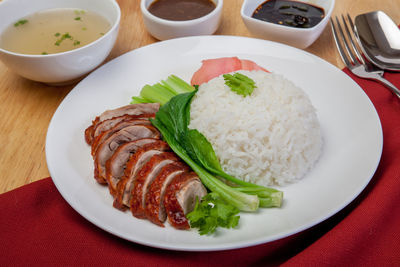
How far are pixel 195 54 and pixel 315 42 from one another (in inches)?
52.9

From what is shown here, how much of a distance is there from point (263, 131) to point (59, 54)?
1.63 metres

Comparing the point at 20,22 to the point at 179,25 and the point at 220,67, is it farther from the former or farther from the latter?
the point at 220,67

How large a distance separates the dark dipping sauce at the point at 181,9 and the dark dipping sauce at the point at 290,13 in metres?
0.52

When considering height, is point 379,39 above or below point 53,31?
above

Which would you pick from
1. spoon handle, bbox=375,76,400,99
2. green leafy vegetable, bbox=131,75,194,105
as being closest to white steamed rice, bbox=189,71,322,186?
green leafy vegetable, bbox=131,75,194,105

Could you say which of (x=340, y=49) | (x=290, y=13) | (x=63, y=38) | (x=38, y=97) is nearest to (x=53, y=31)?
(x=63, y=38)

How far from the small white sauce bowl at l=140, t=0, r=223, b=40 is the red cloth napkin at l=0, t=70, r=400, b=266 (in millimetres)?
1913

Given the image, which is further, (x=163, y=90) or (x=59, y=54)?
(x=163, y=90)

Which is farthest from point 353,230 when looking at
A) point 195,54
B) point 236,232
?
point 195,54

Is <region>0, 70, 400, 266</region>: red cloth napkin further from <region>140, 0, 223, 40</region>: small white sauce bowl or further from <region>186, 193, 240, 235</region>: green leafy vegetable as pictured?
<region>140, 0, 223, 40</region>: small white sauce bowl

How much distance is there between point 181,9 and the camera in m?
3.94

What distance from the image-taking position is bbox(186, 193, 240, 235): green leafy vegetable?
2131 mm

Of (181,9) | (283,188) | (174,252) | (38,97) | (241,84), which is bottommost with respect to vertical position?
(38,97)

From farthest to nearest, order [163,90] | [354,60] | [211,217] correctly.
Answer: [354,60] < [163,90] < [211,217]
